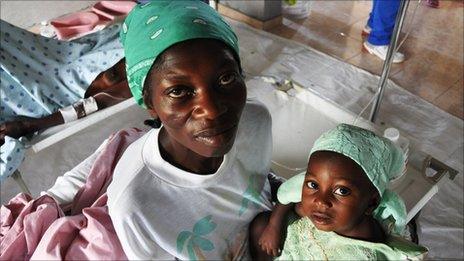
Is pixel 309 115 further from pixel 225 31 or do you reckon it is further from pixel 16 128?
pixel 16 128

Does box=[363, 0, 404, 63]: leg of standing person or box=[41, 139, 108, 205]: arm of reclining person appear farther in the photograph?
box=[363, 0, 404, 63]: leg of standing person

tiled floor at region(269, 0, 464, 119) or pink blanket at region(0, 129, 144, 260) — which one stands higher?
pink blanket at region(0, 129, 144, 260)

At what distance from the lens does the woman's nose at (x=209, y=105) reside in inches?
27.6

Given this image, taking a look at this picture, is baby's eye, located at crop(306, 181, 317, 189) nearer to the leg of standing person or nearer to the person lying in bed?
the person lying in bed

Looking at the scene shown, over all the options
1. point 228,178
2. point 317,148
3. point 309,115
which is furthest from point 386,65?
point 228,178

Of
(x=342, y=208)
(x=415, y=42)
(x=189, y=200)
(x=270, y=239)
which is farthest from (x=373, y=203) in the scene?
(x=415, y=42)

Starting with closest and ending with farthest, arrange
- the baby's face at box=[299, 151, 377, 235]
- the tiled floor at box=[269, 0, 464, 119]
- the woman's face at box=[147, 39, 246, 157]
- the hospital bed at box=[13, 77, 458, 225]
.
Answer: the woman's face at box=[147, 39, 246, 157] < the baby's face at box=[299, 151, 377, 235] < the hospital bed at box=[13, 77, 458, 225] < the tiled floor at box=[269, 0, 464, 119]

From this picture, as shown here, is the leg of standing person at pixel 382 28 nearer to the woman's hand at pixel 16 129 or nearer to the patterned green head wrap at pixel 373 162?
the patterned green head wrap at pixel 373 162

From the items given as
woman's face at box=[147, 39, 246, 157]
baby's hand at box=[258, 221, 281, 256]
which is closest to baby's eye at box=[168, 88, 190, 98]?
woman's face at box=[147, 39, 246, 157]

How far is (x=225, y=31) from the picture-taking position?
2.44ft

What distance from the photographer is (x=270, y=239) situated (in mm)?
1029

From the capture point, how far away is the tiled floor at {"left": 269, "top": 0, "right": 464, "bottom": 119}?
2.34 metres

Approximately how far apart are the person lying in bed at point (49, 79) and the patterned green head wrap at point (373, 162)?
3.13ft

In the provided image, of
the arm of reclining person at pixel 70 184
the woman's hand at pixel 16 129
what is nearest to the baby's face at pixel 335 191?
the arm of reclining person at pixel 70 184
